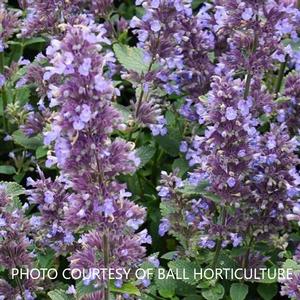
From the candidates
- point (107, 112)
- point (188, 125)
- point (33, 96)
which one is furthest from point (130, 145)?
point (33, 96)

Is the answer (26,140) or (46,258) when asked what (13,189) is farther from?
(26,140)

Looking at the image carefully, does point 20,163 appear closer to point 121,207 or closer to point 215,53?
point 215,53

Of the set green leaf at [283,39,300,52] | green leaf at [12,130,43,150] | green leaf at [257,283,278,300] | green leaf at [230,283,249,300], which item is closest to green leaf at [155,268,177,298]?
green leaf at [230,283,249,300]

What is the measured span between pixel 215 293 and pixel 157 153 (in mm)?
1358

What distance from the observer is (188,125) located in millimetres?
4738

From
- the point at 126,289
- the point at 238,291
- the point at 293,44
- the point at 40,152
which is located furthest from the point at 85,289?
the point at 293,44

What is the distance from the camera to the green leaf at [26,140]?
454 cm

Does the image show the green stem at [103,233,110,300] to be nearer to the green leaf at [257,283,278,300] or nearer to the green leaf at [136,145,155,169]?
the green leaf at [257,283,278,300]

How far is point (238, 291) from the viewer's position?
12.4ft

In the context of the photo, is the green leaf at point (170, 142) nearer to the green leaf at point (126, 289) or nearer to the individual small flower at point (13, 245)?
the individual small flower at point (13, 245)

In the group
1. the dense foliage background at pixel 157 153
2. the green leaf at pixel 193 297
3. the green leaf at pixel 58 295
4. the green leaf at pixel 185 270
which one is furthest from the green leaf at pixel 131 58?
the green leaf at pixel 58 295

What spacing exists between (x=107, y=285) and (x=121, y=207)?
0.35 meters

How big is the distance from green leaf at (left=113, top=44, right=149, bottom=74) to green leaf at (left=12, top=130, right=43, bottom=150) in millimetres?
702

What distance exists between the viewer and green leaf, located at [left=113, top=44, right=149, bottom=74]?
4.46 m
